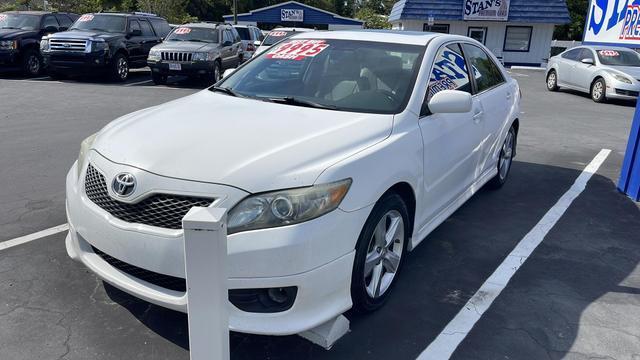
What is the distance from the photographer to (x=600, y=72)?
14211 millimetres

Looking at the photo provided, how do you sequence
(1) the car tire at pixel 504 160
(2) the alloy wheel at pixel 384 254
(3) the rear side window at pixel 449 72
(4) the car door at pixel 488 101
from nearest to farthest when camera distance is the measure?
(2) the alloy wheel at pixel 384 254 → (3) the rear side window at pixel 449 72 → (4) the car door at pixel 488 101 → (1) the car tire at pixel 504 160

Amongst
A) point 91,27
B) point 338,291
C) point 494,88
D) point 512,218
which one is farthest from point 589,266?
point 91,27

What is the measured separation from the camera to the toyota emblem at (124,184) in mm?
2609

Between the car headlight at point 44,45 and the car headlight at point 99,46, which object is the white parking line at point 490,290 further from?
the car headlight at point 44,45

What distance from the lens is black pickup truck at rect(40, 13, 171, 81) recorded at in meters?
13.3

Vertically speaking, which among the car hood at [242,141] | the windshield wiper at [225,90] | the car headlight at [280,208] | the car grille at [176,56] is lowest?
the car grille at [176,56]

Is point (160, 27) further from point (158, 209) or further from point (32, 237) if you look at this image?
point (158, 209)

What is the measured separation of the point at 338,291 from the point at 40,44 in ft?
47.3

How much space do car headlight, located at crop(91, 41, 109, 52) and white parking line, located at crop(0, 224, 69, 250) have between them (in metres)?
10.5

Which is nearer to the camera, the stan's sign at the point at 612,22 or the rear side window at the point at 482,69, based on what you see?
the rear side window at the point at 482,69

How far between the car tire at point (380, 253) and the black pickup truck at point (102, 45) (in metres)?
12.5

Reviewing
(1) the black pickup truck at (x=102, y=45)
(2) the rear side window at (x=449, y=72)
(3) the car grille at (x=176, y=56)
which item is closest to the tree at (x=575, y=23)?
(1) the black pickup truck at (x=102, y=45)

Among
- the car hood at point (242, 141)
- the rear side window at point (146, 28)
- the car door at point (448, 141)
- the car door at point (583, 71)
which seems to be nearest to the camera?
the car hood at point (242, 141)

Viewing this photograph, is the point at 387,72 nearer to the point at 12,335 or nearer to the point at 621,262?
the point at 621,262
